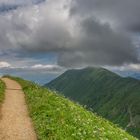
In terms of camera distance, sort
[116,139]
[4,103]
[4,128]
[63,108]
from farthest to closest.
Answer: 1. [4,103]
2. [63,108]
3. [4,128]
4. [116,139]

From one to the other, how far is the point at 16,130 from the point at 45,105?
28.3ft

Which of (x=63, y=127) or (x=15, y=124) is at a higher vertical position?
(x=63, y=127)

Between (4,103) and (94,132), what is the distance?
17303mm

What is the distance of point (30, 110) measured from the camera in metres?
32.4

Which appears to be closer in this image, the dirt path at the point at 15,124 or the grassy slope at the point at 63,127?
the grassy slope at the point at 63,127

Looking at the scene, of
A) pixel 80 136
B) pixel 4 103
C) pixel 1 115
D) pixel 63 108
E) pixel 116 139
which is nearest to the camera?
pixel 80 136

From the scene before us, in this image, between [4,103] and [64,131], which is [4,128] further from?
[4,103]

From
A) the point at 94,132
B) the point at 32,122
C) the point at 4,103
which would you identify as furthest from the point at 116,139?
the point at 4,103

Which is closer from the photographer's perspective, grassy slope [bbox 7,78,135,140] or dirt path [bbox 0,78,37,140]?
grassy slope [bbox 7,78,135,140]

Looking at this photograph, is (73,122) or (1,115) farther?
(1,115)

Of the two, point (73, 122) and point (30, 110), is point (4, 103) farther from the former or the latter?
point (73, 122)

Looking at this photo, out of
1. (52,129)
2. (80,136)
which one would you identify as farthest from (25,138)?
(80,136)

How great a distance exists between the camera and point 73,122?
969 inches

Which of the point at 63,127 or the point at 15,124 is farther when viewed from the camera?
the point at 15,124
